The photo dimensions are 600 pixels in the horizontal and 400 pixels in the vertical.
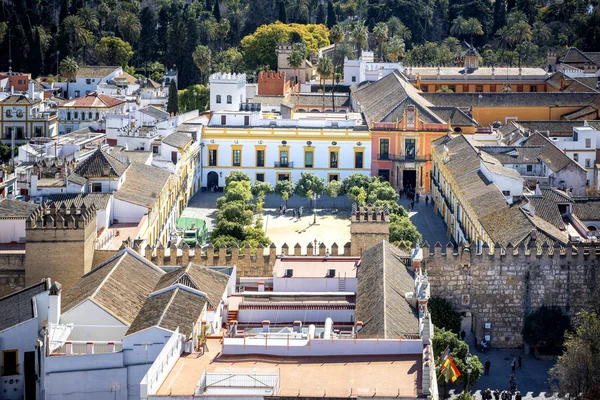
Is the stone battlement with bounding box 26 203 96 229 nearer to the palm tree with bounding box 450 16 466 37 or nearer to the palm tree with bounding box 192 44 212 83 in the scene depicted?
the palm tree with bounding box 192 44 212 83

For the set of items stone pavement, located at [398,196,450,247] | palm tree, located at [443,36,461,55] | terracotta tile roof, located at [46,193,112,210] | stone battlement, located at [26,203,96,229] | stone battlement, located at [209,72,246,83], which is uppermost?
palm tree, located at [443,36,461,55]

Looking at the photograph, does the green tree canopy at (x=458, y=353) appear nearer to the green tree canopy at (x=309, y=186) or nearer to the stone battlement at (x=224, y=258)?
the stone battlement at (x=224, y=258)

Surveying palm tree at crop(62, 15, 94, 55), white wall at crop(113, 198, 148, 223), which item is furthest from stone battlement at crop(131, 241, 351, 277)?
palm tree at crop(62, 15, 94, 55)

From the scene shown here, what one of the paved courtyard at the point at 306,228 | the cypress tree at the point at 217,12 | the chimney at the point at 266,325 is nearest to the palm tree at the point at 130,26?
the cypress tree at the point at 217,12

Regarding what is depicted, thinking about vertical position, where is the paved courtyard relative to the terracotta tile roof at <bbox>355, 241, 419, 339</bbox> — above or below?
below

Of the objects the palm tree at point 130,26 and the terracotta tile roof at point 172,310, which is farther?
the palm tree at point 130,26

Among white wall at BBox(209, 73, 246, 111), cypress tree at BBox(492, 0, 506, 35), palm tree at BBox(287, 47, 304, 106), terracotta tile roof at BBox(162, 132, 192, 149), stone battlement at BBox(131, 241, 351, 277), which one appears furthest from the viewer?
cypress tree at BBox(492, 0, 506, 35)
